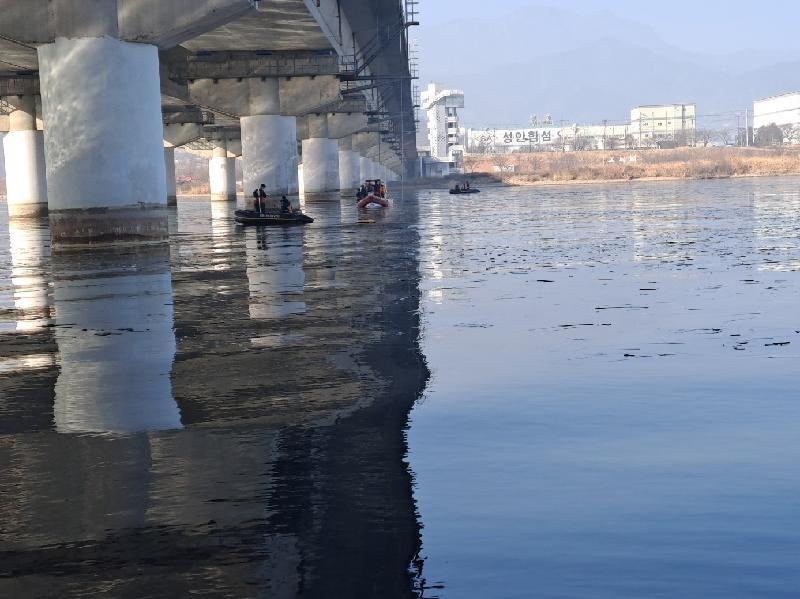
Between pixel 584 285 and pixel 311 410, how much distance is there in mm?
12272

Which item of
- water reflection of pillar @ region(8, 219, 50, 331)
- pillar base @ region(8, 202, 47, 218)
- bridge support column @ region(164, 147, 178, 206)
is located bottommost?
water reflection of pillar @ region(8, 219, 50, 331)

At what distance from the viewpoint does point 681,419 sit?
9828mm

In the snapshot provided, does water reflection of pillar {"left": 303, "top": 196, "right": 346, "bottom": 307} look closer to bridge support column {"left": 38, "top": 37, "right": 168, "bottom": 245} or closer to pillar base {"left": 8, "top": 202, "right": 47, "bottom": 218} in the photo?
bridge support column {"left": 38, "top": 37, "right": 168, "bottom": 245}

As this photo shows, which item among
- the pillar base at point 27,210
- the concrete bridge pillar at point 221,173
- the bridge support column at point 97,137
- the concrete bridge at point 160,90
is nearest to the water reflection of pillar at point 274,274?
the bridge support column at point 97,137

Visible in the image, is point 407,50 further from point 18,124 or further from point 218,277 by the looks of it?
point 218,277

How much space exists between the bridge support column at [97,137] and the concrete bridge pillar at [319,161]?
65817 millimetres

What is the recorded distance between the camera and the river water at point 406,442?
609 centimetres

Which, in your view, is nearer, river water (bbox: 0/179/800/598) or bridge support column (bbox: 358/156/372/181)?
river water (bbox: 0/179/800/598)

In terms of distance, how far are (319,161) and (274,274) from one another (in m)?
76.2

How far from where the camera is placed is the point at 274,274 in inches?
1026

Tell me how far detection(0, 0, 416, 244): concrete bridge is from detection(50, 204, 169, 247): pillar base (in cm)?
4

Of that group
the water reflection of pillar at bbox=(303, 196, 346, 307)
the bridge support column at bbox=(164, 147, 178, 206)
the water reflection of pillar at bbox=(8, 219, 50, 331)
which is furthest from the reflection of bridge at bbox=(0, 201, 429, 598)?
the bridge support column at bbox=(164, 147, 178, 206)

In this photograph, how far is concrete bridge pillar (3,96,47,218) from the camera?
79000 millimetres

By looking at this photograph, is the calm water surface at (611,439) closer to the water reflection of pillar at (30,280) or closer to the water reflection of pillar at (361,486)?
the water reflection of pillar at (361,486)
